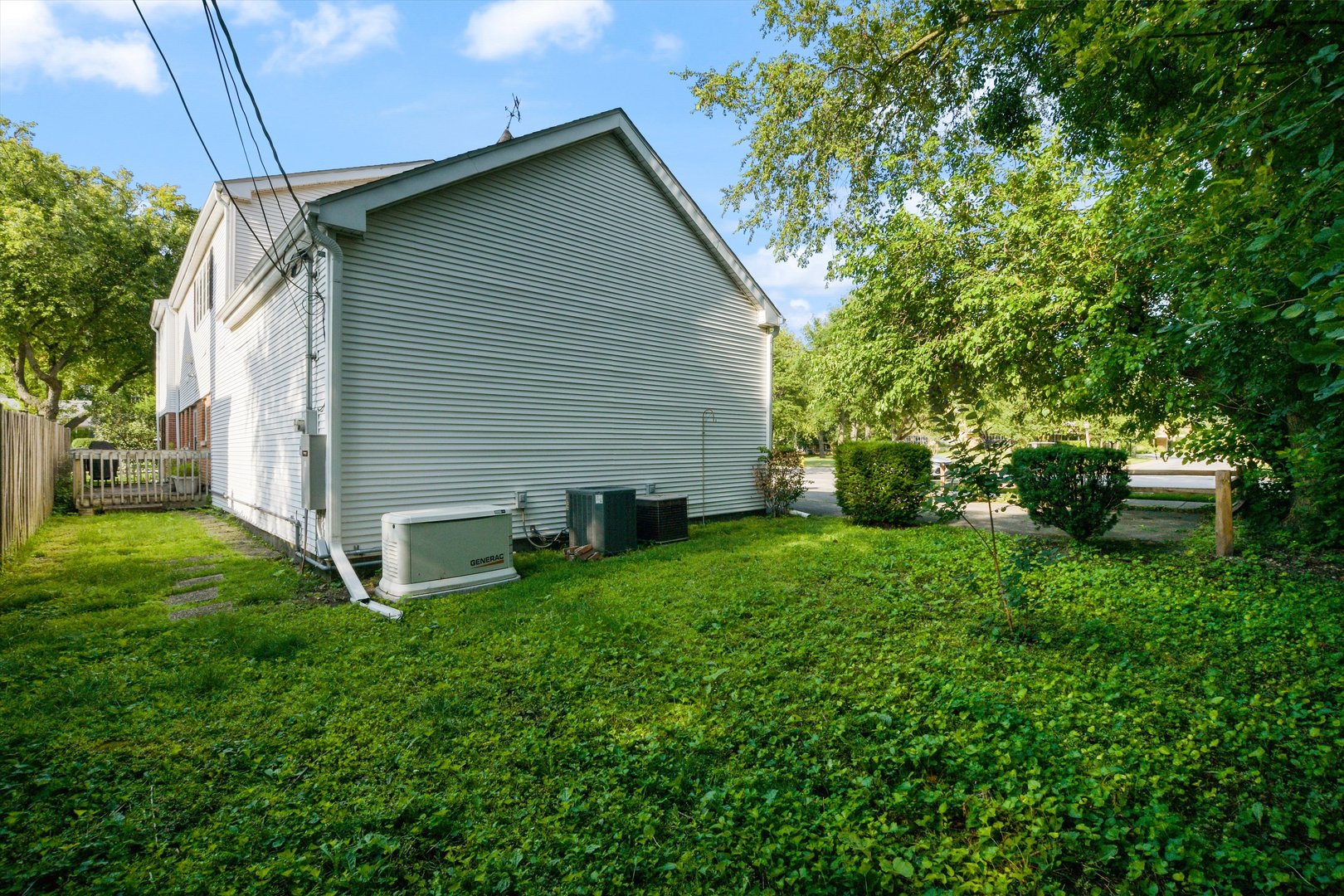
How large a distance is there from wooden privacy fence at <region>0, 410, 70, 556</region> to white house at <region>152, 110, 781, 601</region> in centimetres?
264

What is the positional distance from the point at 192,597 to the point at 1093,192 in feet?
48.0

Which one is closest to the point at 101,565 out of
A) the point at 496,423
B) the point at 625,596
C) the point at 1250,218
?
the point at 496,423

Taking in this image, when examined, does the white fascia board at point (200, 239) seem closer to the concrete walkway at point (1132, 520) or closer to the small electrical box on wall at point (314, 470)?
the small electrical box on wall at point (314, 470)

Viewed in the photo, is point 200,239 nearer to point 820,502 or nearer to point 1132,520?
point 820,502

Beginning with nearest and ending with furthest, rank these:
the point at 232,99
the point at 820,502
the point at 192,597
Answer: the point at 232,99
the point at 192,597
the point at 820,502

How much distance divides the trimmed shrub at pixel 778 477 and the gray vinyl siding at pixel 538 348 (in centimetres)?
39

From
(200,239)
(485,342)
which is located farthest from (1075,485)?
(200,239)

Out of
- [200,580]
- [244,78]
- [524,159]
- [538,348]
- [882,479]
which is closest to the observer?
[244,78]

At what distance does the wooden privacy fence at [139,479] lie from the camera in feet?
41.9

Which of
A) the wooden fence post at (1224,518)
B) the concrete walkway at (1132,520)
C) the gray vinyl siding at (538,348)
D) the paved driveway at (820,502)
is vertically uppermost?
the gray vinyl siding at (538,348)

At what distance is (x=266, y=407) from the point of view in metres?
9.07

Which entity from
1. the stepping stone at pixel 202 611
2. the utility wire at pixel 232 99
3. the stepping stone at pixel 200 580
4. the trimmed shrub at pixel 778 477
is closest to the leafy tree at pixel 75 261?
the utility wire at pixel 232 99

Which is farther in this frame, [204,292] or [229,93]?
[204,292]

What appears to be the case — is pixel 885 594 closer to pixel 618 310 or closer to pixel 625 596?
pixel 625 596
